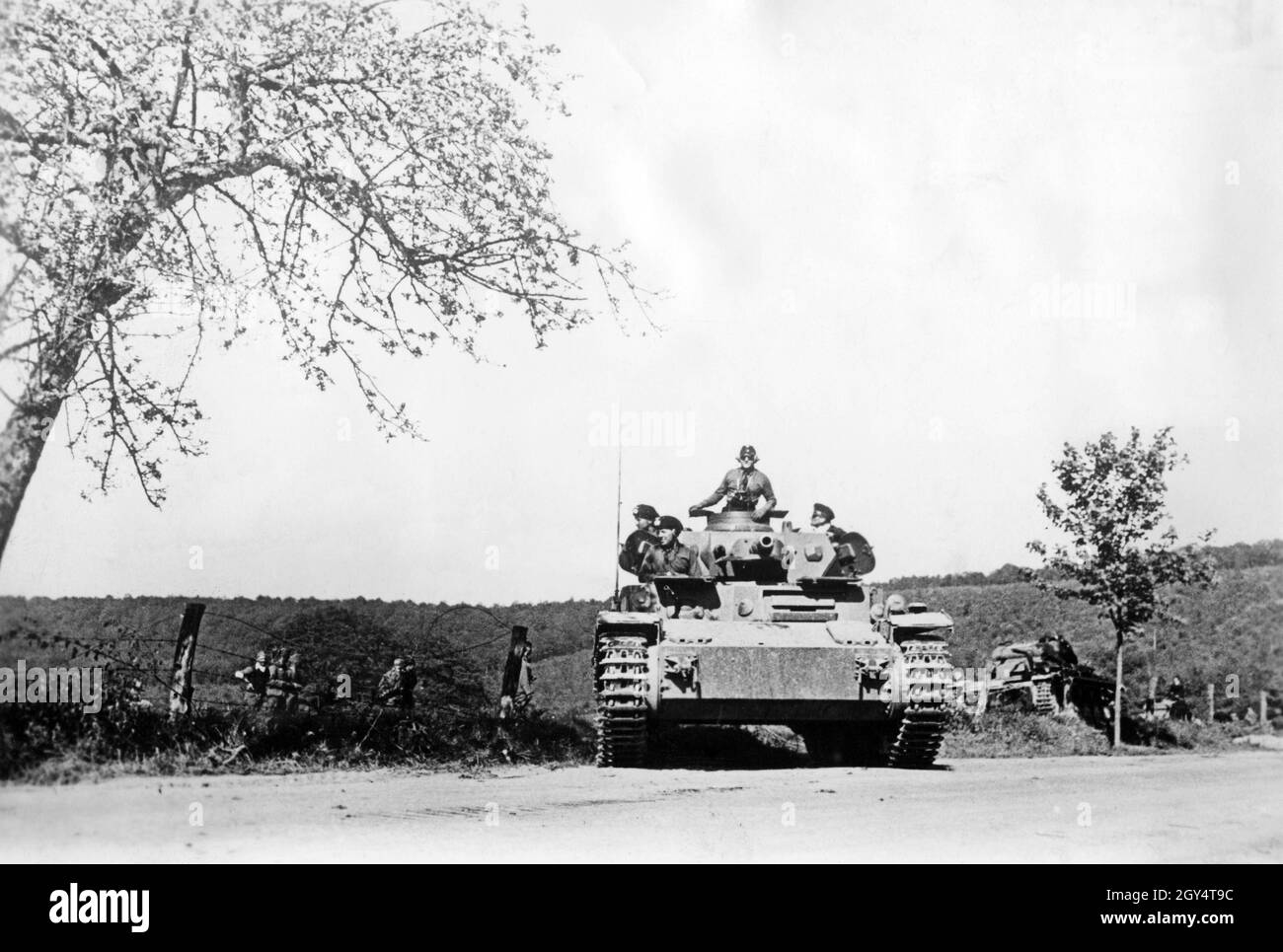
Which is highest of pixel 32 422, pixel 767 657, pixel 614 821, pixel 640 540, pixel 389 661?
pixel 32 422

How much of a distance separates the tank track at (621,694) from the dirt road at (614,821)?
743 millimetres

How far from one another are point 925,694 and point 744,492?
315 centimetres

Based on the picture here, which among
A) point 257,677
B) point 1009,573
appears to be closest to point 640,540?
point 257,677

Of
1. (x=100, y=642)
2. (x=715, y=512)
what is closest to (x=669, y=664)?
(x=715, y=512)

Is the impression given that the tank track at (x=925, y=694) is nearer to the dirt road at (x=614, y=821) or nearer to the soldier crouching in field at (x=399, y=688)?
the dirt road at (x=614, y=821)

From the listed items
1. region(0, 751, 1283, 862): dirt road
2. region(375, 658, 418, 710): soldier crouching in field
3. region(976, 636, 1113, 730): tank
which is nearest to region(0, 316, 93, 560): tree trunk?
region(0, 751, 1283, 862): dirt road

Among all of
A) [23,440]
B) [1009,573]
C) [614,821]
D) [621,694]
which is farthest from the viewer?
[1009,573]

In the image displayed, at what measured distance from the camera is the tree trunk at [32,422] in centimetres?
993

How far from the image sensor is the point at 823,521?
13867mm

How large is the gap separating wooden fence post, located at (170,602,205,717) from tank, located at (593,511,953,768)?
3.49 meters

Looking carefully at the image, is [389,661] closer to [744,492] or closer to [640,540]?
[640,540]

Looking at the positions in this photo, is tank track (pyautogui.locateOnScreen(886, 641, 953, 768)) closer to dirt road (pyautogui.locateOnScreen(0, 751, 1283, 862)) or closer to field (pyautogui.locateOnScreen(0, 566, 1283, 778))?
dirt road (pyautogui.locateOnScreen(0, 751, 1283, 862))
